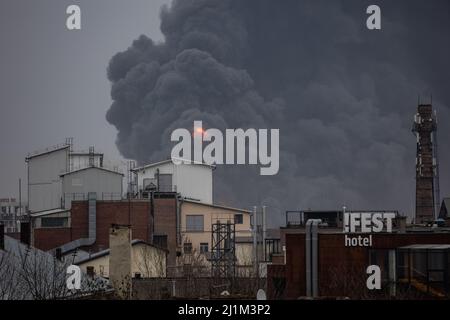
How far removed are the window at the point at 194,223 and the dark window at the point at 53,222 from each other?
15.7 ft

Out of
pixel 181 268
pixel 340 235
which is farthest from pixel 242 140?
pixel 340 235

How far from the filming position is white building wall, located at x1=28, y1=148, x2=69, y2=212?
159 ft

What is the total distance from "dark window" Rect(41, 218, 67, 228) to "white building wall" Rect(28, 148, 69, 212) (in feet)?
5.52

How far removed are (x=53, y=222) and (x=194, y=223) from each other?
18.1 ft

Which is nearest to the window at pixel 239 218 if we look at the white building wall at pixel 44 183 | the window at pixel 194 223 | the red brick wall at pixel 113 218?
the window at pixel 194 223

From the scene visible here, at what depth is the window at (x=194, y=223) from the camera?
153ft

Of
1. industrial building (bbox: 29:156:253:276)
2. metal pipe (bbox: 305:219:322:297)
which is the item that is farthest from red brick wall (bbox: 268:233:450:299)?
industrial building (bbox: 29:156:253:276)

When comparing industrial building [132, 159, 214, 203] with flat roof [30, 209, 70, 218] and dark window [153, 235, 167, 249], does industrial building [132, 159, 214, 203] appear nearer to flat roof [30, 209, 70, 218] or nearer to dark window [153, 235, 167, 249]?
flat roof [30, 209, 70, 218]

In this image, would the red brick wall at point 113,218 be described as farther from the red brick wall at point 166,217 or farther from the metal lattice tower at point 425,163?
the metal lattice tower at point 425,163

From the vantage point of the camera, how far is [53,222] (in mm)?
46469

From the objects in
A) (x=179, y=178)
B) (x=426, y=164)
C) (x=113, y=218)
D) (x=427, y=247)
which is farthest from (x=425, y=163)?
(x=427, y=247)

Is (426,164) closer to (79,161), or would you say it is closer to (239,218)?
(239,218)
